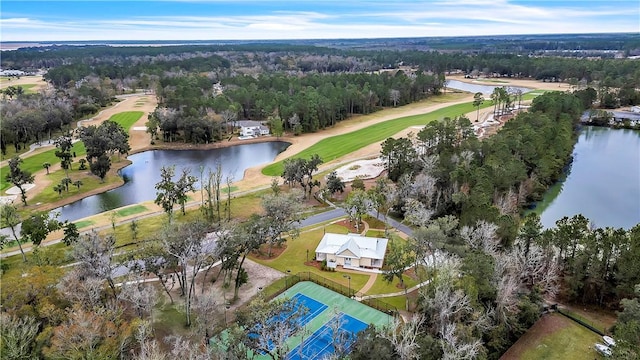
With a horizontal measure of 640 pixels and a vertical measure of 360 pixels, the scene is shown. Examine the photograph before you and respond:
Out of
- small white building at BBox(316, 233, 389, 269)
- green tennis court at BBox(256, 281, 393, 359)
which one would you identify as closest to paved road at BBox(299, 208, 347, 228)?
small white building at BBox(316, 233, 389, 269)

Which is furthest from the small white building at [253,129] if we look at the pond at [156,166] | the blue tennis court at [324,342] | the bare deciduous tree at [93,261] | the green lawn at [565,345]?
the green lawn at [565,345]

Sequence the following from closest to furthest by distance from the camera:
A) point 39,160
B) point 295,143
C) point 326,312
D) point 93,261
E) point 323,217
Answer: point 93,261 < point 326,312 < point 323,217 < point 39,160 < point 295,143

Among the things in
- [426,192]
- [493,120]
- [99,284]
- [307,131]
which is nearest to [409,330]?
[99,284]

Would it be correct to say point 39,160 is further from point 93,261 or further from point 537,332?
point 537,332

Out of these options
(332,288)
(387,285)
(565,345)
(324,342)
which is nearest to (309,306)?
(332,288)

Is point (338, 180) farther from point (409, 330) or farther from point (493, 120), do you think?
point (493, 120)

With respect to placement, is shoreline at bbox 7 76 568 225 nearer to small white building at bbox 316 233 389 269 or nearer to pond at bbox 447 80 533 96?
pond at bbox 447 80 533 96

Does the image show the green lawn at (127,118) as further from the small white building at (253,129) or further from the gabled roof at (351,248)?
the gabled roof at (351,248)
